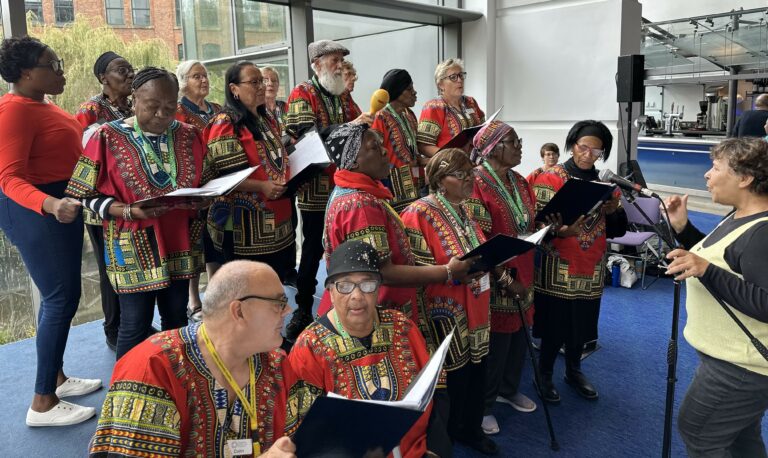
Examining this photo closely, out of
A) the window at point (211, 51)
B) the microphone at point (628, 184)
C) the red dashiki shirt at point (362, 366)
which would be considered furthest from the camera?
the window at point (211, 51)

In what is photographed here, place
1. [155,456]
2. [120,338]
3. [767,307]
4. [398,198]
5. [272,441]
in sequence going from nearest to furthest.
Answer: [155,456] < [272,441] < [767,307] < [120,338] < [398,198]

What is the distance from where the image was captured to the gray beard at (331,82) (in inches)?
152

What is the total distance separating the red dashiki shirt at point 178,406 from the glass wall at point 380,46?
15.5 feet

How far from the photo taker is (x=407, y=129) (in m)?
4.18

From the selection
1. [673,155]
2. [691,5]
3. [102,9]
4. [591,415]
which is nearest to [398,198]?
[591,415]

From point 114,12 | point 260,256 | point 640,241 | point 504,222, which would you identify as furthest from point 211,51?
point 640,241

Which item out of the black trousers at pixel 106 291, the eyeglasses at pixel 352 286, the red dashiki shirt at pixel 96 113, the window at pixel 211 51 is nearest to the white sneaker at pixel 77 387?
the black trousers at pixel 106 291

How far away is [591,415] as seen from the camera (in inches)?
132

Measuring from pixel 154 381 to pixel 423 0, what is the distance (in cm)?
649

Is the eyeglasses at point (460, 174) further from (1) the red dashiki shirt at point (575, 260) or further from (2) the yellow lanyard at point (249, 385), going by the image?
(2) the yellow lanyard at point (249, 385)

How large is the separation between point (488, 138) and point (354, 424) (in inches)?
86.4

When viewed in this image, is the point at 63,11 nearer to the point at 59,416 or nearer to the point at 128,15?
the point at 128,15

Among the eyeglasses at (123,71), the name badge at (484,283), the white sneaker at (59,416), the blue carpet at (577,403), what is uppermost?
the eyeglasses at (123,71)

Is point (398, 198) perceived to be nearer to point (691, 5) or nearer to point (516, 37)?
point (516, 37)
